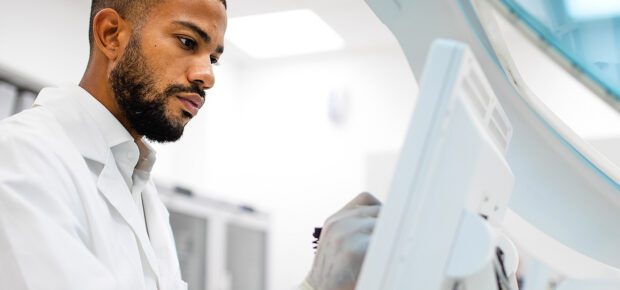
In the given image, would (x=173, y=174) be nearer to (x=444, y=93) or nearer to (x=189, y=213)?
(x=189, y=213)

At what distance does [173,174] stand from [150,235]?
9.45 ft

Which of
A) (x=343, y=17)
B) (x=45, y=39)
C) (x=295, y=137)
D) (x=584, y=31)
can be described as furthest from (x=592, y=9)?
(x=295, y=137)

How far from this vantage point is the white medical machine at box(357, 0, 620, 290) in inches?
23.0

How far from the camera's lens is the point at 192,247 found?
367 centimetres

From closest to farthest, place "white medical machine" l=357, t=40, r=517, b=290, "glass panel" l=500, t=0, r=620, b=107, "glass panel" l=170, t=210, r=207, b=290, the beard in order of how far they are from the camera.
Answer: "white medical machine" l=357, t=40, r=517, b=290 → "glass panel" l=500, t=0, r=620, b=107 → the beard → "glass panel" l=170, t=210, r=207, b=290

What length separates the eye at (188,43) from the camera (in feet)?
4.39

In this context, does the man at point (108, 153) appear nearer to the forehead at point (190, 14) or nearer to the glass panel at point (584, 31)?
the forehead at point (190, 14)

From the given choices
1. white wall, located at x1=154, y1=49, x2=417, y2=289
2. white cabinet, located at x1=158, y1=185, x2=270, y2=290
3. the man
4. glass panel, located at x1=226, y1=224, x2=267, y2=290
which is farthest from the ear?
white wall, located at x1=154, y1=49, x2=417, y2=289

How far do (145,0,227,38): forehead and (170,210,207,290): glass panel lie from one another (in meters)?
2.31

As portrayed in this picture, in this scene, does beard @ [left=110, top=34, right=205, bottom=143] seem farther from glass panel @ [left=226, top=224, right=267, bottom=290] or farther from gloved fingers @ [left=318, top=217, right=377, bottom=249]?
glass panel @ [left=226, top=224, right=267, bottom=290]

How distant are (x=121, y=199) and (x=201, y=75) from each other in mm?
280

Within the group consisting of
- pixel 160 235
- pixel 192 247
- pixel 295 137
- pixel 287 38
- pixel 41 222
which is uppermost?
pixel 41 222

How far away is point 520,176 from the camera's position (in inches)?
43.6

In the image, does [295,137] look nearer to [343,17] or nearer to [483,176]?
[343,17]
